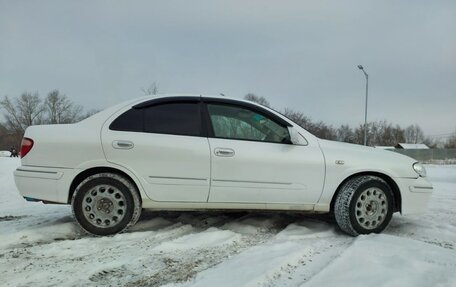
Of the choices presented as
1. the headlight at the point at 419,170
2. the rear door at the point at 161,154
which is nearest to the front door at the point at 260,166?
the rear door at the point at 161,154

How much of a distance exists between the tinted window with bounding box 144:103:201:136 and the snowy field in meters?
1.13

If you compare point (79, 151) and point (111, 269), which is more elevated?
point (79, 151)

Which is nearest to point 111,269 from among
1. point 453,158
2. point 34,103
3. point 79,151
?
point 79,151

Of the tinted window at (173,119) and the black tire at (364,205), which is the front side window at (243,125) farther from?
the black tire at (364,205)

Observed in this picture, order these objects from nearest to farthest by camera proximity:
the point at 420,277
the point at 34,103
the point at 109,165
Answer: the point at 420,277 → the point at 109,165 → the point at 34,103

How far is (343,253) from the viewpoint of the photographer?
367cm

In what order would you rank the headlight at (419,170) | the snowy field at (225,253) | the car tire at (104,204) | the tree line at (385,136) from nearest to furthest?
the snowy field at (225,253) → the car tire at (104,204) → the headlight at (419,170) → the tree line at (385,136)

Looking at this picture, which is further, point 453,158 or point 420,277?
point 453,158

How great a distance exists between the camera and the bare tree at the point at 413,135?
10384 centimetres

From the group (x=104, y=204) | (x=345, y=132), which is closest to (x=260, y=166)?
(x=104, y=204)

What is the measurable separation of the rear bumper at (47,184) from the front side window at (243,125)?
1.67 meters

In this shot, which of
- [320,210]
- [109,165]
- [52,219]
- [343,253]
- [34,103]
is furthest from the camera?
[34,103]

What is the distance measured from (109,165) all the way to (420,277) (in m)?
3.08

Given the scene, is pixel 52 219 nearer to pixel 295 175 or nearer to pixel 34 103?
pixel 295 175
